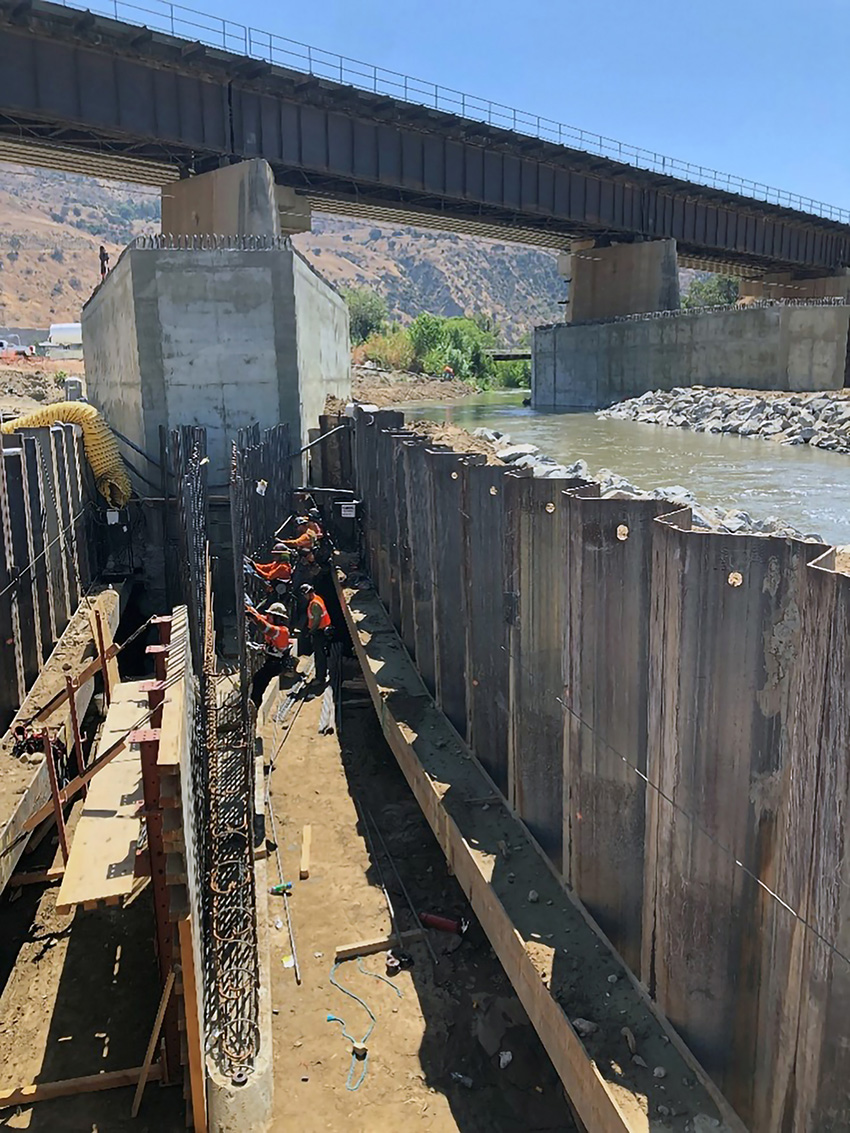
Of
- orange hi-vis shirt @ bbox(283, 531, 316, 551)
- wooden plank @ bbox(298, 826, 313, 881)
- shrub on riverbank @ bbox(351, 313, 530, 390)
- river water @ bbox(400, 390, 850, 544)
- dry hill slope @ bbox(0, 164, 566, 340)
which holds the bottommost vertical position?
wooden plank @ bbox(298, 826, 313, 881)

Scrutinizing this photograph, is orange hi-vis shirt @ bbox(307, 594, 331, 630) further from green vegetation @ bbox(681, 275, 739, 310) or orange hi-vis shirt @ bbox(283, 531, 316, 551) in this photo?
green vegetation @ bbox(681, 275, 739, 310)

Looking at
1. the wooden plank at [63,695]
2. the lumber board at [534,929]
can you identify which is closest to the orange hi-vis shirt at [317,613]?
the wooden plank at [63,695]

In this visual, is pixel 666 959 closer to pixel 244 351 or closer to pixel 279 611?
pixel 279 611

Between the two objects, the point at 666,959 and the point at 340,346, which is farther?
the point at 340,346

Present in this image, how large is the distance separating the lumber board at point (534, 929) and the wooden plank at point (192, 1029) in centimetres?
192

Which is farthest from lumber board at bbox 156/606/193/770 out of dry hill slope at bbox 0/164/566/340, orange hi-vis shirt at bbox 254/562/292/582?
dry hill slope at bbox 0/164/566/340

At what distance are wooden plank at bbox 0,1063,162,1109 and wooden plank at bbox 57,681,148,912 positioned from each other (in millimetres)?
1345

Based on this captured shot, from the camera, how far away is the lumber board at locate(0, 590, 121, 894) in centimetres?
673

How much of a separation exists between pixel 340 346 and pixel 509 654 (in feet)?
85.0

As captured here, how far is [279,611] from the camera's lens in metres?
12.2

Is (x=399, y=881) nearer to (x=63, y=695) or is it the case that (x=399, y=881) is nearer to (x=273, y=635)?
(x=63, y=695)

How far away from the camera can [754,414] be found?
29.9 m

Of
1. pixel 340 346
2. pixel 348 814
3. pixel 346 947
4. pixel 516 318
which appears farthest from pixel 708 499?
pixel 516 318

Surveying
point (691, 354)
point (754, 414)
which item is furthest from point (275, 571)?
point (691, 354)
